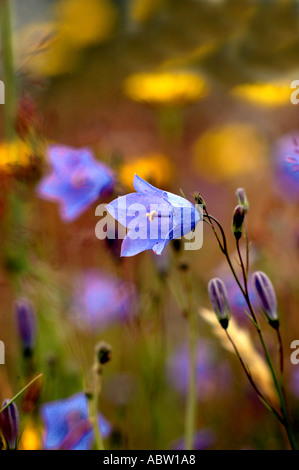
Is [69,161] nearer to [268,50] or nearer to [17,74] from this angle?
[17,74]

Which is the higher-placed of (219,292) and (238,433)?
(219,292)

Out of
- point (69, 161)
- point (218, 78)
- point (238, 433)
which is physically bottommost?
point (238, 433)

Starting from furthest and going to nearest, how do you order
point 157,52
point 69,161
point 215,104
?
point 215,104 < point 157,52 < point 69,161

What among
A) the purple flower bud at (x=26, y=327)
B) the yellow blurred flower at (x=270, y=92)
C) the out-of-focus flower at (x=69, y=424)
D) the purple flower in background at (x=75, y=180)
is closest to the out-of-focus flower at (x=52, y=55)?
the purple flower in background at (x=75, y=180)

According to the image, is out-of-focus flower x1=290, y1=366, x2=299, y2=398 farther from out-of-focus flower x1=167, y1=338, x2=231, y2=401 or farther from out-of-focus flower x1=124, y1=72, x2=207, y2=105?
out-of-focus flower x1=124, y1=72, x2=207, y2=105

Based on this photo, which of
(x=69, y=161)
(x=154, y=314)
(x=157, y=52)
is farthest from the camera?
(x=157, y=52)

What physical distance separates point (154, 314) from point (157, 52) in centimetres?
111

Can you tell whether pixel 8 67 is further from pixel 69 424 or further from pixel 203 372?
pixel 203 372

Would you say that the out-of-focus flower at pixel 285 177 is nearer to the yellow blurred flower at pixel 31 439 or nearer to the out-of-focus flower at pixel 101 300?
the out-of-focus flower at pixel 101 300

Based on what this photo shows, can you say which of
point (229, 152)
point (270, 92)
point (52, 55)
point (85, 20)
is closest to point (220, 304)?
point (270, 92)

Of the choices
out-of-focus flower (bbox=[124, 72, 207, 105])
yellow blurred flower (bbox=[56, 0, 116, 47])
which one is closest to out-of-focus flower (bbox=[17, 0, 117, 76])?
yellow blurred flower (bbox=[56, 0, 116, 47])

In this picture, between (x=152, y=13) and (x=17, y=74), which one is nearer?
(x=17, y=74)
